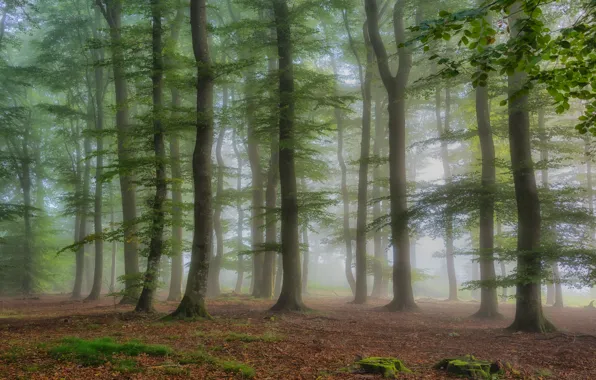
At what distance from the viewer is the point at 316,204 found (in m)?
13.1

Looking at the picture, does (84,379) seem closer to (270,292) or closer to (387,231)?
(270,292)

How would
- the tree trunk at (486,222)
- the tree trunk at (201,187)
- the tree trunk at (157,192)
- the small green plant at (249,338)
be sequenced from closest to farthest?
the small green plant at (249,338) < the tree trunk at (201,187) < the tree trunk at (157,192) < the tree trunk at (486,222)

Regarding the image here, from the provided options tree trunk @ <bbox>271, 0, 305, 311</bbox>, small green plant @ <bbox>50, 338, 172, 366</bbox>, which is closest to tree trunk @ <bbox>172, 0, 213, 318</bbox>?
tree trunk @ <bbox>271, 0, 305, 311</bbox>

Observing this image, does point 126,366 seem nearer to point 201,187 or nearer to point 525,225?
point 201,187

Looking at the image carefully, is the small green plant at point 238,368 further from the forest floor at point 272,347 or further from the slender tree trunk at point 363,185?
the slender tree trunk at point 363,185

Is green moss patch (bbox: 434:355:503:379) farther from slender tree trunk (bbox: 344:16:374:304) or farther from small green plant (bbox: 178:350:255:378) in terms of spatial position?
slender tree trunk (bbox: 344:16:374:304)

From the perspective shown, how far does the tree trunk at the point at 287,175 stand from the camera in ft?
41.5

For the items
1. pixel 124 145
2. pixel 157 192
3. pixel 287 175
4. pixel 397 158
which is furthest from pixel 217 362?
pixel 397 158

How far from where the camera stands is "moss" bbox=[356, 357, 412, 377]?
5.48m

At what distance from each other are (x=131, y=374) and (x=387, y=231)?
59.3 feet

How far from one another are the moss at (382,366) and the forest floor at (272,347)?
0.16 m

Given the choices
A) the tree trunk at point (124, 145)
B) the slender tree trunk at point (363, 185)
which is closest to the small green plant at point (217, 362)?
the tree trunk at point (124, 145)

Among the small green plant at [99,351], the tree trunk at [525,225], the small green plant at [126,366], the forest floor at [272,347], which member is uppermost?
the tree trunk at [525,225]

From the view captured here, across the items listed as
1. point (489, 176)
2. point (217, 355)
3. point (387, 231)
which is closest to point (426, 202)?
point (489, 176)
